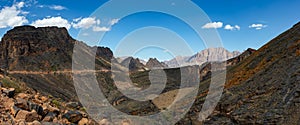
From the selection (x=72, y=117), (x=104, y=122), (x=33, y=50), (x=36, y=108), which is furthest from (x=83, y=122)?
(x=33, y=50)

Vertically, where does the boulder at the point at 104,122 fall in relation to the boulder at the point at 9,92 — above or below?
below

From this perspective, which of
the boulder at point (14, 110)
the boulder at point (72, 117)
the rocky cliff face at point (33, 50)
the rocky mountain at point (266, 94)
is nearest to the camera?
the boulder at point (14, 110)

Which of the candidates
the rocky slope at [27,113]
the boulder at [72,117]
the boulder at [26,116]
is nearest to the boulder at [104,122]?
the rocky slope at [27,113]

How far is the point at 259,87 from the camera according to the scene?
14.4 m

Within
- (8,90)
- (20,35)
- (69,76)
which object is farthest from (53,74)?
(8,90)

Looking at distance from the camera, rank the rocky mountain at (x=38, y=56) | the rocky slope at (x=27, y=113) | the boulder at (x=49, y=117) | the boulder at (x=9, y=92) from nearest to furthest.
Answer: the rocky slope at (x=27, y=113) < the boulder at (x=49, y=117) < the boulder at (x=9, y=92) < the rocky mountain at (x=38, y=56)

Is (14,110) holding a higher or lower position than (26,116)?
higher

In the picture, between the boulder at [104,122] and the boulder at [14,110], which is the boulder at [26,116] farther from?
the boulder at [104,122]

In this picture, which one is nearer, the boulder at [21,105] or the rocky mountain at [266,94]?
the boulder at [21,105]

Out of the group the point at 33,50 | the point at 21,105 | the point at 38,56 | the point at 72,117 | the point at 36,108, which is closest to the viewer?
the point at 21,105

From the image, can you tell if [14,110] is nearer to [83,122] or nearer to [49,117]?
[49,117]

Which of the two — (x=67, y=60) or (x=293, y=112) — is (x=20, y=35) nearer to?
(x=67, y=60)

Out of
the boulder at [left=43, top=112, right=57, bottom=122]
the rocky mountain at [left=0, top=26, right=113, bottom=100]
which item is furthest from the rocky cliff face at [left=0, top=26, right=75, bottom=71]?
the boulder at [left=43, top=112, right=57, bottom=122]

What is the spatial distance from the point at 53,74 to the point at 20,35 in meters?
42.8
